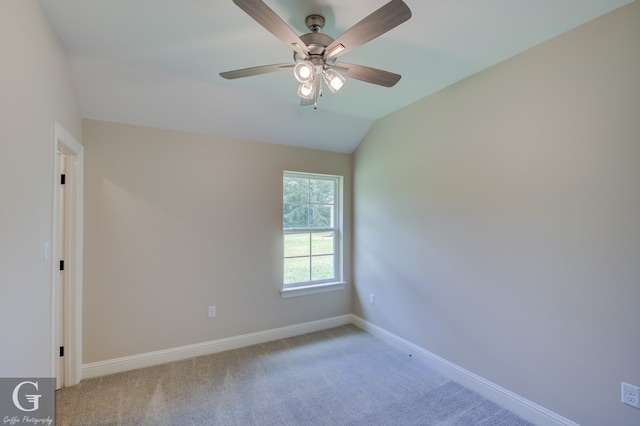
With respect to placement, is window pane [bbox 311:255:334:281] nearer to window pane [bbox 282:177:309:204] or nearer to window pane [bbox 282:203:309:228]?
window pane [bbox 282:203:309:228]

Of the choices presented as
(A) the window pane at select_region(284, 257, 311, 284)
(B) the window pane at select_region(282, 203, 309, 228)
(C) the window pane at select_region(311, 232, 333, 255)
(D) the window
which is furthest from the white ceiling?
(A) the window pane at select_region(284, 257, 311, 284)

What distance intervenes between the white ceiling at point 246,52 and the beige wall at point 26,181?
0.29 metres

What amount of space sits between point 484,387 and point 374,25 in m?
2.65

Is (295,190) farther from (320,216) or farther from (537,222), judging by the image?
(537,222)

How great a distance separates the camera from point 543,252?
195cm

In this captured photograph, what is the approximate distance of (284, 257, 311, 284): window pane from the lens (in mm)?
3472

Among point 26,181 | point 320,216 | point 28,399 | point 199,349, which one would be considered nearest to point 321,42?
point 26,181

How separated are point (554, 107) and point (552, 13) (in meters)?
0.56

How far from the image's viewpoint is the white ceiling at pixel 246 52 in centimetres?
162

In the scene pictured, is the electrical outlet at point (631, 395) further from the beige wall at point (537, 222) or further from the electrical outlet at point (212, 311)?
the electrical outlet at point (212, 311)

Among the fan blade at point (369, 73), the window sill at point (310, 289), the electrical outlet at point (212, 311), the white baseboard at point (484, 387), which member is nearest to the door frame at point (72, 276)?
the electrical outlet at point (212, 311)

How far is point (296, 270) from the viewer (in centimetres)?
353

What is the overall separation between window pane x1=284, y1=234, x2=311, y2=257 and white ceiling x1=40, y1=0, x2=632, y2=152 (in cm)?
125

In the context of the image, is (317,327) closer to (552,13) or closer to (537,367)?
(537,367)
